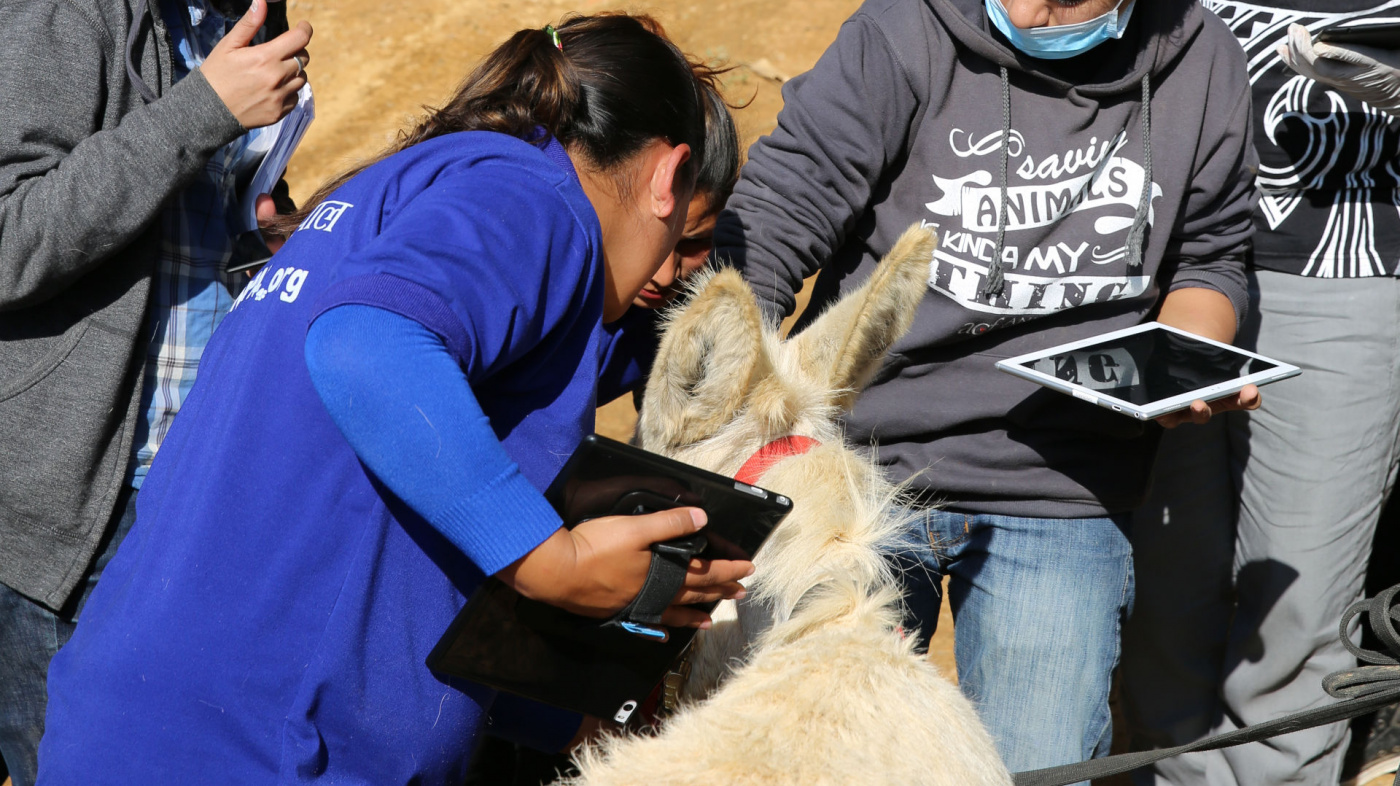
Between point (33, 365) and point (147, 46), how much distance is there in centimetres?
57

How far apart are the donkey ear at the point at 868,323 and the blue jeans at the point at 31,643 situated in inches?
47.5

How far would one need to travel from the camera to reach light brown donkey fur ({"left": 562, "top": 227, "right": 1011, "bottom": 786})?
128cm

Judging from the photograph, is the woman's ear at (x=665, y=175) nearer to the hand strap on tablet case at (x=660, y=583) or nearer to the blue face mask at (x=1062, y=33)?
the hand strap on tablet case at (x=660, y=583)

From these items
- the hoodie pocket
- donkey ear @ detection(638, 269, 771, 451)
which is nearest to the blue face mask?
donkey ear @ detection(638, 269, 771, 451)

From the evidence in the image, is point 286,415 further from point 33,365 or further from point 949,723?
point 949,723

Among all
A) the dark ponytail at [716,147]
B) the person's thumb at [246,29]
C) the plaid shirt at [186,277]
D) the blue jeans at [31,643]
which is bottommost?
the blue jeans at [31,643]

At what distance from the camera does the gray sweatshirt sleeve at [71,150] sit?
1617 mm

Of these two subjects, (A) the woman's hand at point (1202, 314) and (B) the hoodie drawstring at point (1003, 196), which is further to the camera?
(A) the woman's hand at point (1202, 314)

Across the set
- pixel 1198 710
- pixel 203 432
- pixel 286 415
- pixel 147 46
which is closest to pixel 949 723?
pixel 286 415

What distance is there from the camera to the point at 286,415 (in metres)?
1.24

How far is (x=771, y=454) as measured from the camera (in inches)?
61.5

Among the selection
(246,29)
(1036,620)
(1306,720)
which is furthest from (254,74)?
(1306,720)

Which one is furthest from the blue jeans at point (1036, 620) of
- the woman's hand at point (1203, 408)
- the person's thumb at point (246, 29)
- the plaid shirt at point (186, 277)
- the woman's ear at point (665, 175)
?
the person's thumb at point (246, 29)

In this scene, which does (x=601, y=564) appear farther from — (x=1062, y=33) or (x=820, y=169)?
(x=1062, y=33)
